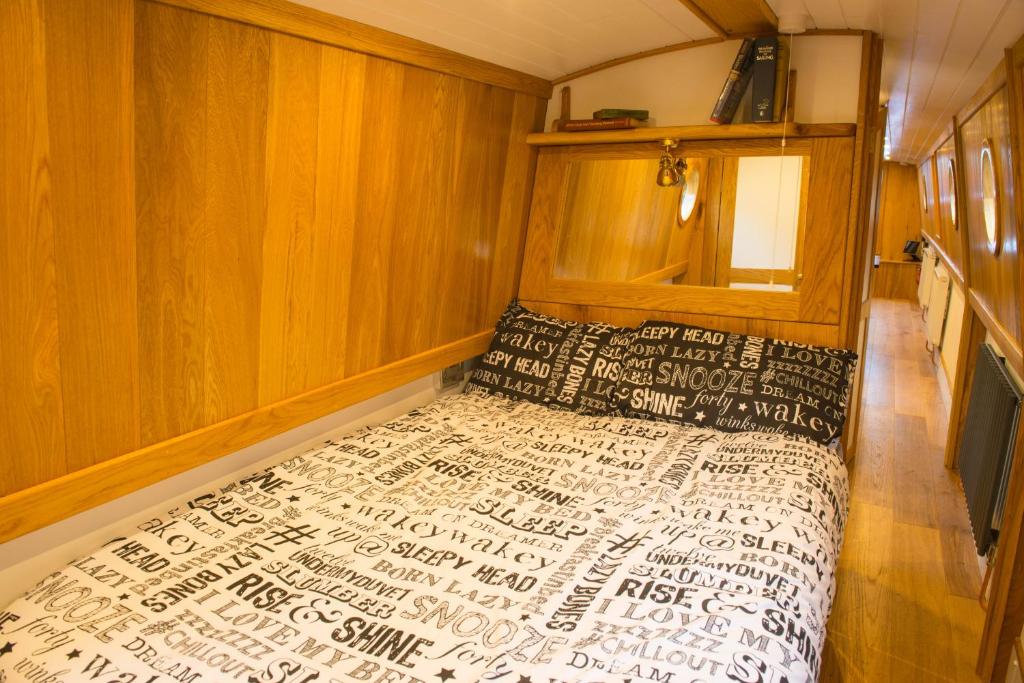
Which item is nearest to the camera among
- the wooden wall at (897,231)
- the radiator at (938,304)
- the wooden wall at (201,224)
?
the wooden wall at (201,224)

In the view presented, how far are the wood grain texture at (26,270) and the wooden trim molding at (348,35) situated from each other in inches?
12.4

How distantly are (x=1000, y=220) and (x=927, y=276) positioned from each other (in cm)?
505

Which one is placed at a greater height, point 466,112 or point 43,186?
point 466,112

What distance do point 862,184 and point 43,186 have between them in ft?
7.72

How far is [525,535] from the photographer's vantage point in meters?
1.66

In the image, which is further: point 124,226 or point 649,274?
point 649,274

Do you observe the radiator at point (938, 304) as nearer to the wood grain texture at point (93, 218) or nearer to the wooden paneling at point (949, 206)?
the wooden paneling at point (949, 206)

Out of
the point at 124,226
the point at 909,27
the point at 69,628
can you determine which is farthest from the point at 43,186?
the point at 909,27

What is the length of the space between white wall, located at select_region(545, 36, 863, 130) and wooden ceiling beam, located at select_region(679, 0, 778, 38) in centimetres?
13

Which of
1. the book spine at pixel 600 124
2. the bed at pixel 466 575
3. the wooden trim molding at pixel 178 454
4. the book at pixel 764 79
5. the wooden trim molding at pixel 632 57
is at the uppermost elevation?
the wooden trim molding at pixel 632 57

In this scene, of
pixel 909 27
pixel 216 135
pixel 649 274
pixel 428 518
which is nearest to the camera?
pixel 216 135

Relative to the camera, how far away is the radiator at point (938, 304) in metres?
4.97

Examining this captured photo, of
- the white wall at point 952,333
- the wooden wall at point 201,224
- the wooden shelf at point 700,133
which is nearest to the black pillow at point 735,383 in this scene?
the wooden shelf at point 700,133

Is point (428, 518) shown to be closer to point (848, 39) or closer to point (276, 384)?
point (276, 384)
